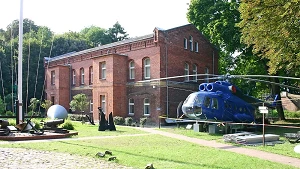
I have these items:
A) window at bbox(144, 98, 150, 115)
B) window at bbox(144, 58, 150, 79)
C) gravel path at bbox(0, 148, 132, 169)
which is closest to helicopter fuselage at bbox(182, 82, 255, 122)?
window at bbox(144, 98, 150, 115)

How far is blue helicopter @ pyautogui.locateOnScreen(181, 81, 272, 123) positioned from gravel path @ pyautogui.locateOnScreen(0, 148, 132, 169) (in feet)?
36.4

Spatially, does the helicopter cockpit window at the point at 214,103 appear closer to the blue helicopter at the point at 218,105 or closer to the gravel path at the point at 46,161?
the blue helicopter at the point at 218,105

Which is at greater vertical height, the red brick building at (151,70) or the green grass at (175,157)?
the red brick building at (151,70)

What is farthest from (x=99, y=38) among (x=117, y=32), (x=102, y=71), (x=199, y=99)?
(x=199, y=99)

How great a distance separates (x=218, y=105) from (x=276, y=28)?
7118mm

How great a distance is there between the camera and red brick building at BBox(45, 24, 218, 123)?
2688cm

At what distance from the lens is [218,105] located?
20.8 metres

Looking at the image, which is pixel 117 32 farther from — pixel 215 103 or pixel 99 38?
pixel 215 103

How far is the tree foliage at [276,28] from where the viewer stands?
46.5 feet

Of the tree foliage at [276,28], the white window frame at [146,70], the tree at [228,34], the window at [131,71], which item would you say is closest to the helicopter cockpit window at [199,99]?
the tree foliage at [276,28]

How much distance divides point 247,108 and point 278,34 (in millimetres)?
8177

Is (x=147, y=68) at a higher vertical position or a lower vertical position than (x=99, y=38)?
lower

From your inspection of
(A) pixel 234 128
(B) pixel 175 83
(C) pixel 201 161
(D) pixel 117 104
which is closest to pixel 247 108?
(A) pixel 234 128

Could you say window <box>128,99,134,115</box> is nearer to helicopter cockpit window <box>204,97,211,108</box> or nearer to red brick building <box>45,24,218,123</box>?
red brick building <box>45,24,218,123</box>
